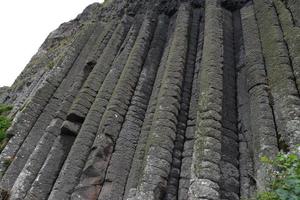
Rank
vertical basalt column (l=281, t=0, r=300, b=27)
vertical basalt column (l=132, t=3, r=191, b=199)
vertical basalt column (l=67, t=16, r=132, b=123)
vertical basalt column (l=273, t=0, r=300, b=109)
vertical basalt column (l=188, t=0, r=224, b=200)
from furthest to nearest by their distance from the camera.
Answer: vertical basalt column (l=67, t=16, r=132, b=123) < vertical basalt column (l=281, t=0, r=300, b=27) < vertical basalt column (l=273, t=0, r=300, b=109) < vertical basalt column (l=132, t=3, r=191, b=199) < vertical basalt column (l=188, t=0, r=224, b=200)

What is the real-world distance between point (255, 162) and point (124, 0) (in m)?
12.5

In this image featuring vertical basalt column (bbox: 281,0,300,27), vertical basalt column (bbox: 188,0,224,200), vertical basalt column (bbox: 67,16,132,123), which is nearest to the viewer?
vertical basalt column (bbox: 188,0,224,200)

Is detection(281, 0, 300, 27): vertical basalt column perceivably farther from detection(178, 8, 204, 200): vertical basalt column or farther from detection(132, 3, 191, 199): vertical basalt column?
detection(132, 3, 191, 199): vertical basalt column

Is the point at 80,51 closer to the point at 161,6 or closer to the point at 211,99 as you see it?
the point at 161,6

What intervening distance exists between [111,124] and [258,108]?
3.67 metres

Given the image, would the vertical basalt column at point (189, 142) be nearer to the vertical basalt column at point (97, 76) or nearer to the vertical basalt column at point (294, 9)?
the vertical basalt column at point (294, 9)

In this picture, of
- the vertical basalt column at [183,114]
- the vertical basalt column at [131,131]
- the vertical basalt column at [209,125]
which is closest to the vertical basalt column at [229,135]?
the vertical basalt column at [209,125]

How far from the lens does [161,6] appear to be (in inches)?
586

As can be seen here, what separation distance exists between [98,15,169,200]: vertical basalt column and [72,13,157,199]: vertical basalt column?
0.47 feet

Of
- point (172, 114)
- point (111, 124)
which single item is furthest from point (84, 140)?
point (172, 114)

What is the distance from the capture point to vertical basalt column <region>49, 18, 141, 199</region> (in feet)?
26.8

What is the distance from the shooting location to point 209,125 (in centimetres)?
765

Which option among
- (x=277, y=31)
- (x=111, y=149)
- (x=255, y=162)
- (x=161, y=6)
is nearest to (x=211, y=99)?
(x=255, y=162)

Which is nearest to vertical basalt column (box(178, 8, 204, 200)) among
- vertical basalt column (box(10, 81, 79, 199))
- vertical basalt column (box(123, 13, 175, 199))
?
vertical basalt column (box(123, 13, 175, 199))
